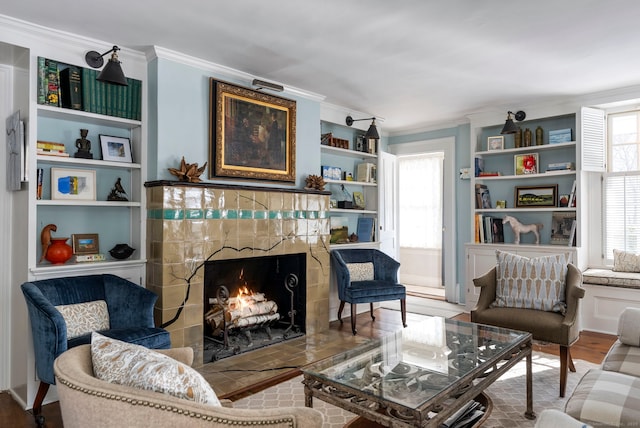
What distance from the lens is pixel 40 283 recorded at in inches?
105

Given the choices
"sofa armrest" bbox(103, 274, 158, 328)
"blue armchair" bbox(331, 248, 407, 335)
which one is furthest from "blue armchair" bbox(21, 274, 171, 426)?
"blue armchair" bbox(331, 248, 407, 335)

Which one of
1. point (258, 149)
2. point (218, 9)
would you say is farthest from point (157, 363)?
point (258, 149)

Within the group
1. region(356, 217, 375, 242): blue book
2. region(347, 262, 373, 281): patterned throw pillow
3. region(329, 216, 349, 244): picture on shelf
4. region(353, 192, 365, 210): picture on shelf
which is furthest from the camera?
region(353, 192, 365, 210): picture on shelf

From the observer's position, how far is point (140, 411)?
117cm

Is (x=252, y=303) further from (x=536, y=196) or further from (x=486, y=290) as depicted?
(x=536, y=196)

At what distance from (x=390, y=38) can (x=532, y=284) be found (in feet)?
7.19

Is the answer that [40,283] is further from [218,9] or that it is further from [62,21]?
[218,9]

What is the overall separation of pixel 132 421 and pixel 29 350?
2108 mm

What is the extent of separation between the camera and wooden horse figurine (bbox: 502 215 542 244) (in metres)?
4.89

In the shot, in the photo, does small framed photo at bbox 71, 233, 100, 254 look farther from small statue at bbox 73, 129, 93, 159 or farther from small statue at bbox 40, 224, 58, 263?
small statue at bbox 73, 129, 93, 159

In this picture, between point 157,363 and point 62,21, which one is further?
point 62,21

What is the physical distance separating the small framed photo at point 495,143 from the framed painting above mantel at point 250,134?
259 centimetres

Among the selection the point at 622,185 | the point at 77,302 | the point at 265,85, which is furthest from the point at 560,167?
the point at 77,302

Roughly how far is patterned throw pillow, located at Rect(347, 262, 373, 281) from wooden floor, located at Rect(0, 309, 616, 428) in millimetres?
523
